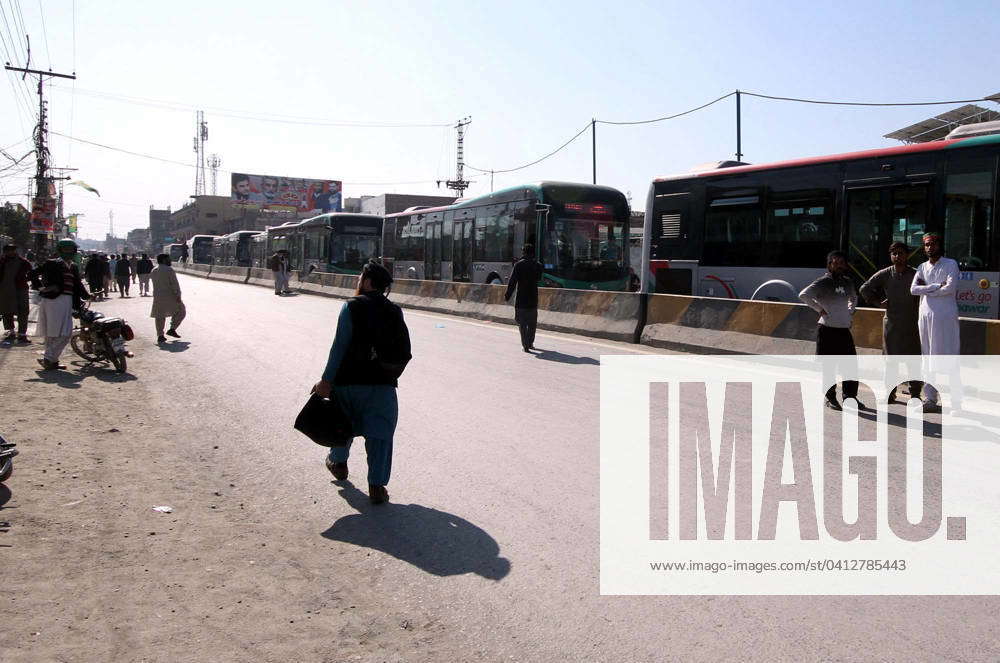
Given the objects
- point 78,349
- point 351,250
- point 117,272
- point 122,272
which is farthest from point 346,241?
point 78,349

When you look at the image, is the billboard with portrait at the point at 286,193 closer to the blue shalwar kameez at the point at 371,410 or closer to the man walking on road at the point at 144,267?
the man walking on road at the point at 144,267

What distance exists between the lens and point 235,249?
199ft

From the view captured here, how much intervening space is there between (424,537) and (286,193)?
333 ft

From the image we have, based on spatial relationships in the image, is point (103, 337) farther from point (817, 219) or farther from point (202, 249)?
point (202, 249)

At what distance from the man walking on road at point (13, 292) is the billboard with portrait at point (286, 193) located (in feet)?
278

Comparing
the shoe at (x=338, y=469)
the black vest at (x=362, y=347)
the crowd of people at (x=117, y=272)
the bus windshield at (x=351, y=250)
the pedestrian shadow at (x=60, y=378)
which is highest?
the bus windshield at (x=351, y=250)

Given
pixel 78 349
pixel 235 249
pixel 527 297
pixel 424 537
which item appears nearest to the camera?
pixel 424 537

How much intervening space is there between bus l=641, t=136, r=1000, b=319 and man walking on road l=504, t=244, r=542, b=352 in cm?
429

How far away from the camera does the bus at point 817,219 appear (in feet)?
40.0

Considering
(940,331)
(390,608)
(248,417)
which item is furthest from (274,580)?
(940,331)

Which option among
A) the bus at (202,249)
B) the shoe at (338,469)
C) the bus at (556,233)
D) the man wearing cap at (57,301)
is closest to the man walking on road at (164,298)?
the man wearing cap at (57,301)

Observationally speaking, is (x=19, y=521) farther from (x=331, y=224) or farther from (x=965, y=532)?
(x=331, y=224)

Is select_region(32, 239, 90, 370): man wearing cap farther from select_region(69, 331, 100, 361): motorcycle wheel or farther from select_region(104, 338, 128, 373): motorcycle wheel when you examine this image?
select_region(104, 338, 128, 373): motorcycle wheel

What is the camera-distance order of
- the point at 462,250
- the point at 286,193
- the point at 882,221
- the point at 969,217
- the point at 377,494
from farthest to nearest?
the point at 286,193 < the point at 462,250 < the point at 882,221 < the point at 969,217 < the point at 377,494
